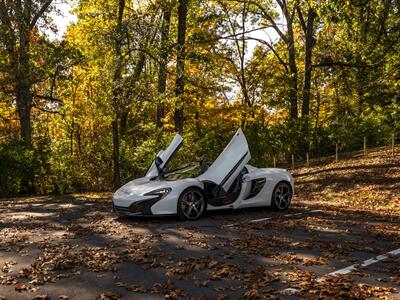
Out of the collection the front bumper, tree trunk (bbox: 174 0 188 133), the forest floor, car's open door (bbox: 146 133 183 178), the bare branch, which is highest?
the bare branch

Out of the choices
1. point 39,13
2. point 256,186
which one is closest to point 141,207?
point 256,186

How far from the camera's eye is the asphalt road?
219 inches

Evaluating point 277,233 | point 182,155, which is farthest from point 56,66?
point 277,233

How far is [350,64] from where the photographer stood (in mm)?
25766

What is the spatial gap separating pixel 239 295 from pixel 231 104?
22.7 m

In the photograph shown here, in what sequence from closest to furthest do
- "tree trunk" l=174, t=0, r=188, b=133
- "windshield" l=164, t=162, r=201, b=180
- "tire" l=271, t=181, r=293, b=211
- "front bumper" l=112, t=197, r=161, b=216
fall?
"front bumper" l=112, t=197, r=161, b=216 < "windshield" l=164, t=162, r=201, b=180 < "tire" l=271, t=181, r=293, b=211 < "tree trunk" l=174, t=0, r=188, b=133

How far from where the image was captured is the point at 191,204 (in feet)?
33.3

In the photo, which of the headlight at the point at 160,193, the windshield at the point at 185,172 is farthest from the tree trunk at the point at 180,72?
the headlight at the point at 160,193

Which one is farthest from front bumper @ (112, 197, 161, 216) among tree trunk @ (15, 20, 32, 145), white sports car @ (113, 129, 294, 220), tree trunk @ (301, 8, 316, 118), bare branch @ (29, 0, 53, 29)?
tree trunk @ (301, 8, 316, 118)

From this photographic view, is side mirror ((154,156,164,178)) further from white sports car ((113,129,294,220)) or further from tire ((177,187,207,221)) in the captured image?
tire ((177,187,207,221))

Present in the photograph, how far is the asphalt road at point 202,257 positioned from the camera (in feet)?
18.2

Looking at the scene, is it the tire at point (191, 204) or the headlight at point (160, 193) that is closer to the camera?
the headlight at point (160, 193)

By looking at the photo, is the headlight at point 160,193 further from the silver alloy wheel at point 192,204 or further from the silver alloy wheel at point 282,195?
the silver alloy wheel at point 282,195

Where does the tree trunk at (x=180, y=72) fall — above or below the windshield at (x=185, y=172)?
above
